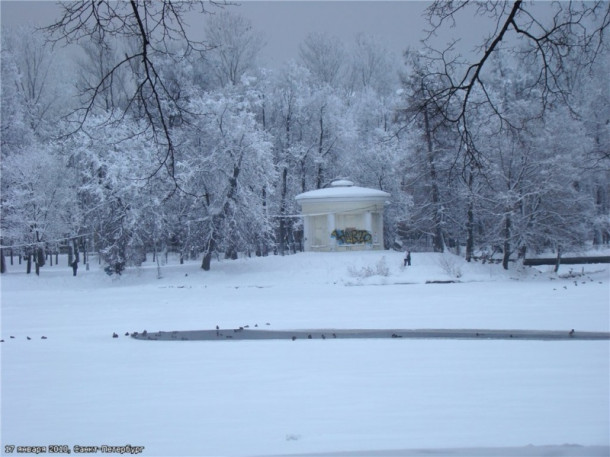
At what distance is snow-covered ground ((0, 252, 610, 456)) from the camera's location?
19.4 feet

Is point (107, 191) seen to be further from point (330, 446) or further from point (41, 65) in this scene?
point (330, 446)

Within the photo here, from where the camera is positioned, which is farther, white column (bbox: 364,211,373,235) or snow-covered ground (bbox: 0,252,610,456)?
white column (bbox: 364,211,373,235)

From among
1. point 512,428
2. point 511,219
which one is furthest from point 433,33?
point 511,219

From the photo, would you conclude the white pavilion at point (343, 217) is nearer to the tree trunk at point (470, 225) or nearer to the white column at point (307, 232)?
the white column at point (307, 232)

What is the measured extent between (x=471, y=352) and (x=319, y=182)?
1520 inches

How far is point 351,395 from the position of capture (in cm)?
764

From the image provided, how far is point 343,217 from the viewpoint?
125ft

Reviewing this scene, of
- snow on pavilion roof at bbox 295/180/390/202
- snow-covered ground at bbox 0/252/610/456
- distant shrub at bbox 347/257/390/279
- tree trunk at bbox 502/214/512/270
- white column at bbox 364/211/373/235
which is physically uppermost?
snow on pavilion roof at bbox 295/180/390/202

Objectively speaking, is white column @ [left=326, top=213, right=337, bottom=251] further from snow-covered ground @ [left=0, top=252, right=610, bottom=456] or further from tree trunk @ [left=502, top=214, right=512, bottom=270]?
snow-covered ground @ [left=0, top=252, right=610, bottom=456]

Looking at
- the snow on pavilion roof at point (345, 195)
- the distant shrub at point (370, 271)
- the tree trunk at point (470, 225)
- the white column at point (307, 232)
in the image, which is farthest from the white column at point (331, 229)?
the tree trunk at point (470, 225)

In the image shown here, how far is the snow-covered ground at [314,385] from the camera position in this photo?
592 centimetres

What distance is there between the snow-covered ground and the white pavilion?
60.4 ft

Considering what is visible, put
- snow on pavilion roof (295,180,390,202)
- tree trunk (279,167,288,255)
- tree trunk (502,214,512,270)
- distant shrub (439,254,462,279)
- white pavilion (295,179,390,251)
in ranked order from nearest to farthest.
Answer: distant shrub (439,254,462,279)
tree trunk (502,214,512,270)
snow on pavilion roof (295,180,390,202)
white pavilion (295,179,390,251)
tree trunk (279,167,288,255)

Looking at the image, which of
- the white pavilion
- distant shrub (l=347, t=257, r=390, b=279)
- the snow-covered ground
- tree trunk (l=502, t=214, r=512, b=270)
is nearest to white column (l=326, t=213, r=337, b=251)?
the white pavilion
